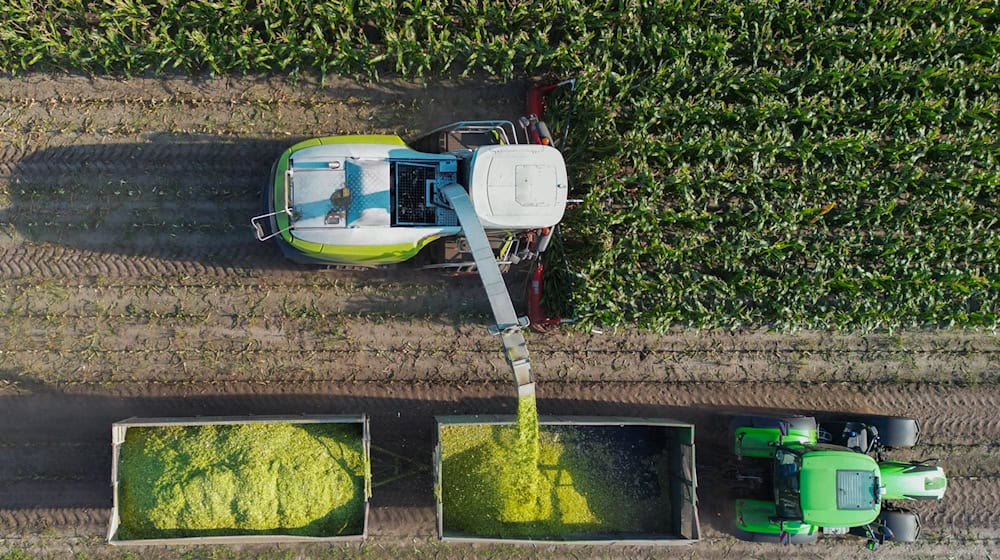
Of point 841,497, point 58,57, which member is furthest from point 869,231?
point 58,57

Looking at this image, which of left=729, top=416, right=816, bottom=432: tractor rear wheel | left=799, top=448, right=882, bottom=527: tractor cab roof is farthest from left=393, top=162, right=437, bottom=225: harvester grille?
left=799, top=448, right=882, bottom=527: tractor cab roof

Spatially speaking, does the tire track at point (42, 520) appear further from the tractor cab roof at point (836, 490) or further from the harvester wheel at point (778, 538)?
the tractor cab roof at point (836, 490)

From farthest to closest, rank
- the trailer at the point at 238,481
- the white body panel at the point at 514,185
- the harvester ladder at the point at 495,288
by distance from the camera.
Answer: the trailer at the point at 238,481 < the white body panel at the point at 514,185 < the harvester ladder at the point at 495,288

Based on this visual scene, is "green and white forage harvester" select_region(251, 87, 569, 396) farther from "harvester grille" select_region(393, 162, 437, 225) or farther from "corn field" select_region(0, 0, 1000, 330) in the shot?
"corn field" select_region(0, 0, 1000, 330)

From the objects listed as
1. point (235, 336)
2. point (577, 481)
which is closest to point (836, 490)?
point (577, 481)

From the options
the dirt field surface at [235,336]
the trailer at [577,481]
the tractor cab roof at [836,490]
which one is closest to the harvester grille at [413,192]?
the dirt field surface at [235,336]

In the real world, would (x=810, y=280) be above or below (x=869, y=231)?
below

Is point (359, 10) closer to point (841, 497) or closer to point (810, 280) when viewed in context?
point (810, 280)
